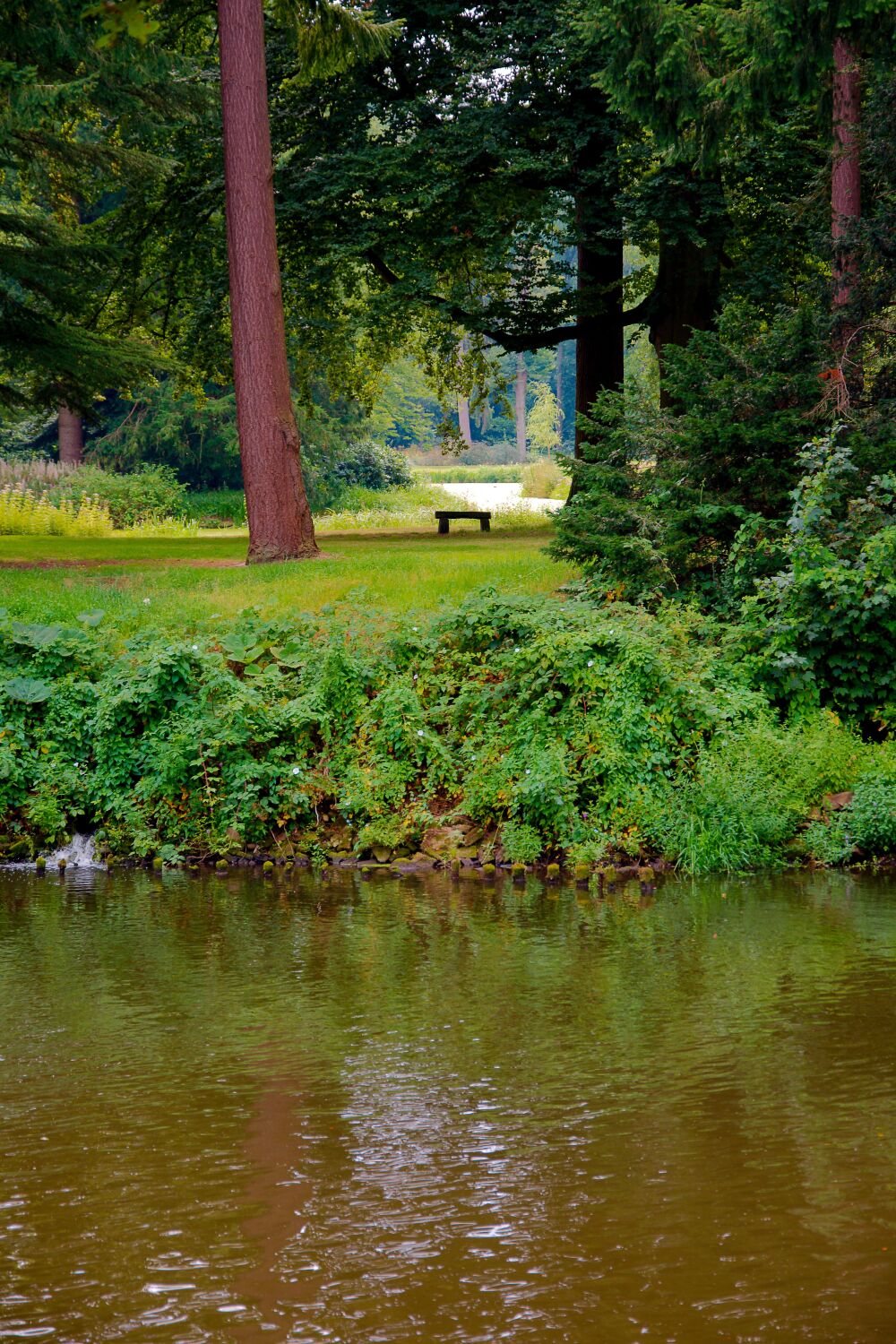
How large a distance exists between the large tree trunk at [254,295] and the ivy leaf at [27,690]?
545 cm

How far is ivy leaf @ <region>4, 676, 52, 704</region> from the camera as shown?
1162cm

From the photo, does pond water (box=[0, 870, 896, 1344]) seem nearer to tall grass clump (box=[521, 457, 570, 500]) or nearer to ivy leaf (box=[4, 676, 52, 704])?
ivy leaf (box=[4, 676, 52, 704])

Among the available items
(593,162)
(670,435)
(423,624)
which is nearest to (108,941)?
(423,624)

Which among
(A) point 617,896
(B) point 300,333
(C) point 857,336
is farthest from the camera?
(B) point 300,333

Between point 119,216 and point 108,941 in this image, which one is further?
point 119,216

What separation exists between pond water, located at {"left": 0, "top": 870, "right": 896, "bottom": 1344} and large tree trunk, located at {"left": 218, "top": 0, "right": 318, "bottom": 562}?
8.47 meters

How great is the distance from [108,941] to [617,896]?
331 cm

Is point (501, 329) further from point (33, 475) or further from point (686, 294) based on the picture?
point (33, 475)

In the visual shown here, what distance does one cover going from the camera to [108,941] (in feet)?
28.1

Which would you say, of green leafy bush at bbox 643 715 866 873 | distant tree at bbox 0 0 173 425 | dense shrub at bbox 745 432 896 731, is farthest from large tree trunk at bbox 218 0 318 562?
green leafy bush at bbox 643 715 866 873

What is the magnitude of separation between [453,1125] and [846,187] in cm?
1084

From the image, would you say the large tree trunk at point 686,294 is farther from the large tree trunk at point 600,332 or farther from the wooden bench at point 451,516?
the wooden bench at point 451,516

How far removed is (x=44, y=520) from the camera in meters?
27.9

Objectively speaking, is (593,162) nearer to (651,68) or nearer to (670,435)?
(651,68)
